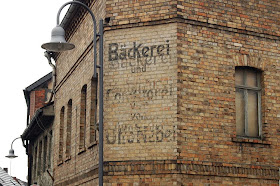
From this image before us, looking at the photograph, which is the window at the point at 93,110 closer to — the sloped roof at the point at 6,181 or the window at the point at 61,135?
the window at the point at 61,135

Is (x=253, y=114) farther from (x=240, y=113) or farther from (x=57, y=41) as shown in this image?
(x=57, y=41)

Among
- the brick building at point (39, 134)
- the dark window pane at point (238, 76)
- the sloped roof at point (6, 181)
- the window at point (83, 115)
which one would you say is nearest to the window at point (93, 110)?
the window at point (83, 115)

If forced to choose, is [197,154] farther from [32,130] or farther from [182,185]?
[32,130]

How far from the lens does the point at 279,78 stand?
53.1 feet

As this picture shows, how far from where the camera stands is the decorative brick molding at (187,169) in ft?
47.3

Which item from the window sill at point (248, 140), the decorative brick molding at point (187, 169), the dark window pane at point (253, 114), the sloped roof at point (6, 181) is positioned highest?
the dark window pane at point (253, 114)

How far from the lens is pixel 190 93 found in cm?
1495

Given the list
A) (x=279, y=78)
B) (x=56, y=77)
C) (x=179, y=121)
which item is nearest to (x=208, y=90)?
(x=179, y=121)

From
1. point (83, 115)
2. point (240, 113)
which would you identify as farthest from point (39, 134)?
point (240, 113)

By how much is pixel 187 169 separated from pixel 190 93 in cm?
191

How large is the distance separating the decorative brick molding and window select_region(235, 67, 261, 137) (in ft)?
3.55

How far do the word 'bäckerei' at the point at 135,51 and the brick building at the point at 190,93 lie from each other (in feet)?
0.09

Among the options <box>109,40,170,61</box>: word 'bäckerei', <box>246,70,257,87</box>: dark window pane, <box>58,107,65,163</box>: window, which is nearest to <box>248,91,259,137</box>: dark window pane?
<box>246,70,257,87</box>: dark window pane

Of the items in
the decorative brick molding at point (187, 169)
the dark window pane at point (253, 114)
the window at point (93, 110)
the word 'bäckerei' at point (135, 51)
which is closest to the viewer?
the decorative brick molding at point (187, 169)
